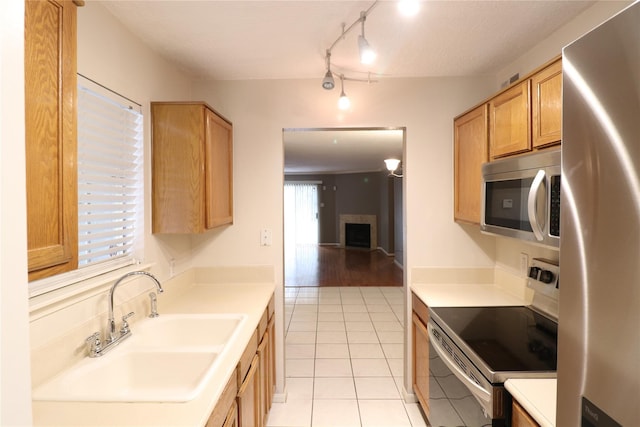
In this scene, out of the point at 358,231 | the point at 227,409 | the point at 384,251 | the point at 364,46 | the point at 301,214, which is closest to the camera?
the point at 227,409

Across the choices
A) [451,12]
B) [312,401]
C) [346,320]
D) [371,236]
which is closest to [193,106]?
[451,12]

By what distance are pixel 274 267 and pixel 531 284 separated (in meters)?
1.69

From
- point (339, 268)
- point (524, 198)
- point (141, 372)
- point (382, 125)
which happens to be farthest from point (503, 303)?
point (339, 268)

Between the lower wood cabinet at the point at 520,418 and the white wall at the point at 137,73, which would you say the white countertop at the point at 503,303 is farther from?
the white wall at the point at 137,73

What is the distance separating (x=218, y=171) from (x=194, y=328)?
98cm

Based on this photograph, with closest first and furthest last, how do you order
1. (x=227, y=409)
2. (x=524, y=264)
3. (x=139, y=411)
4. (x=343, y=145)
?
(x=139, y=411)
(x=227, y=409)
(x=524, y=264)
(x=343, y=145)

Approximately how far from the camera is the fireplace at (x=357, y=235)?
932 cm

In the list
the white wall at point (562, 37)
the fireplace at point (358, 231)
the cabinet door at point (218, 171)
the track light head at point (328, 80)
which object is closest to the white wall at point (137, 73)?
the cabinet door at point (218, 171)

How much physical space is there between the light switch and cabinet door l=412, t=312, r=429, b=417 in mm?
1206

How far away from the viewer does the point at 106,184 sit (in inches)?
60.0

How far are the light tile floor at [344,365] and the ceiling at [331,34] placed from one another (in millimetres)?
2420

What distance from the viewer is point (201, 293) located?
221 centimetres

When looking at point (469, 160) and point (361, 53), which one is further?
point (469, 160)

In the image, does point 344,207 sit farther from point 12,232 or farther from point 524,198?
point 12,232
